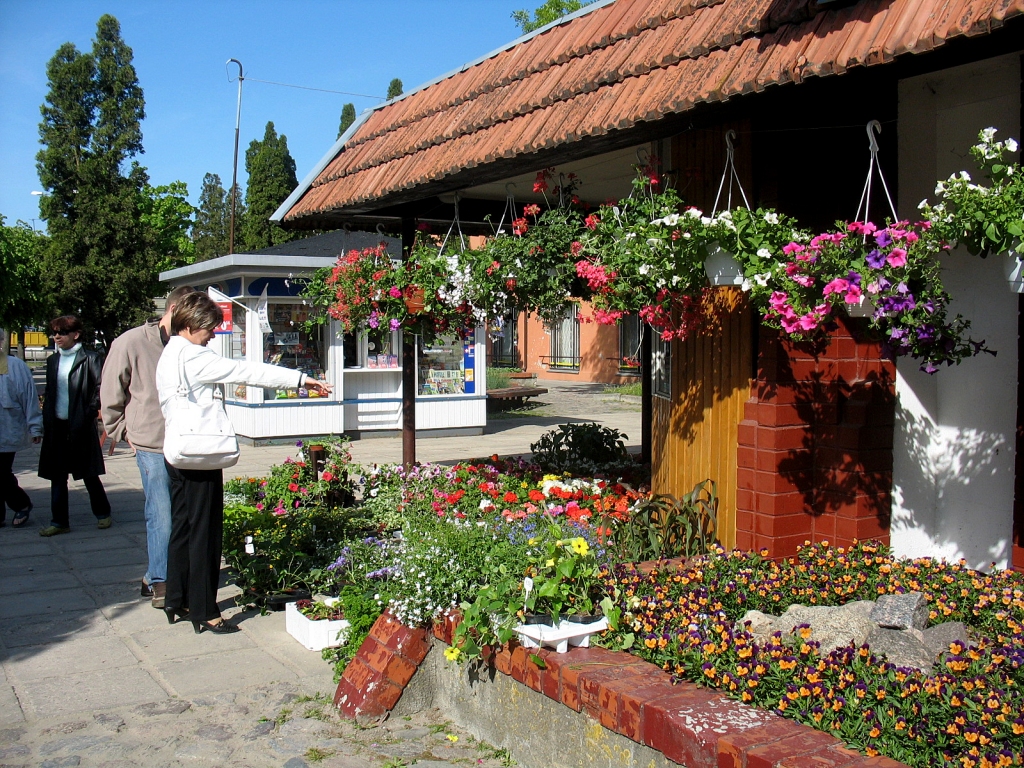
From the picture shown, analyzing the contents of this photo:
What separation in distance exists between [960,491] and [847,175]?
1609 mm

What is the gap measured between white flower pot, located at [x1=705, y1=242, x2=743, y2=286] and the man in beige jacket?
2975mm

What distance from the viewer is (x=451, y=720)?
13.3 ft

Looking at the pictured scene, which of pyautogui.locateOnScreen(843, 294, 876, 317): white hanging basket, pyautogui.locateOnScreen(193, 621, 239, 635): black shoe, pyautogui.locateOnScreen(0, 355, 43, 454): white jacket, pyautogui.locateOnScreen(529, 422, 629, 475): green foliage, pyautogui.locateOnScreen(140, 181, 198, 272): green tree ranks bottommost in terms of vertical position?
pyautogui.locateOnScreen(193, 621, 239, 635): black shoe

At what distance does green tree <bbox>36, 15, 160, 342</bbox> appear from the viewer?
23.4 m

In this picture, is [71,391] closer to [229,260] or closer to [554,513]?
[554,513]

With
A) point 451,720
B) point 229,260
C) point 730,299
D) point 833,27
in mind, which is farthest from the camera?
point 229,260

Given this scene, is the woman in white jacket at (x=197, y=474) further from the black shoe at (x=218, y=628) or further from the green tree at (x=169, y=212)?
the green tree at (x=169, y=212)

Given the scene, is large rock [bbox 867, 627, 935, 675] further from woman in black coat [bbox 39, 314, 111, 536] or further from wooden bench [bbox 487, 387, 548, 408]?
wooden bench [bbox 487, 387, 548, 408]

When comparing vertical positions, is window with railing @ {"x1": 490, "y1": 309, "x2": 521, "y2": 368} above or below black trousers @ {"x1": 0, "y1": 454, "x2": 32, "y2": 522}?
above

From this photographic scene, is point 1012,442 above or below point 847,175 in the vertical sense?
below

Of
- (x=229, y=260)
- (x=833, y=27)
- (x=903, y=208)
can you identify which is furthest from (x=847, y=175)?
(x=229, y=260)

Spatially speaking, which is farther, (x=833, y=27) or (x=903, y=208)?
(x=903, y=208)

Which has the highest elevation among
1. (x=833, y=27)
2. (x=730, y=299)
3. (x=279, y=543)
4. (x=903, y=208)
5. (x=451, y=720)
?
(x=833, y=27)

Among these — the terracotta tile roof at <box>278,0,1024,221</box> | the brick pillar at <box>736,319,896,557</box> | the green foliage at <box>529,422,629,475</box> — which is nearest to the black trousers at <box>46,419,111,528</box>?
the terracotta tile roof at <box>278,0,1024,221</box>
